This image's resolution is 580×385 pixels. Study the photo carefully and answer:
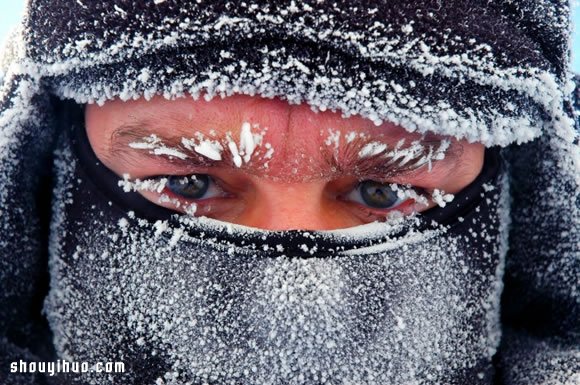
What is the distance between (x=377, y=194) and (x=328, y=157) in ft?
0.73

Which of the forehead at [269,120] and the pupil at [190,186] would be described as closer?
the forehead at [269,120]

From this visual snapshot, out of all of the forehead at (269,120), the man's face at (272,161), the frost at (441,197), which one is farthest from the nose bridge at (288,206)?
the frost at (441,197)

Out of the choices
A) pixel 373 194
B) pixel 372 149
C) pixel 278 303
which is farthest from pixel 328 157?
pixel 278 303

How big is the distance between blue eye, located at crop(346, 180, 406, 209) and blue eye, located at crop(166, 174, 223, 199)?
0.32 meters

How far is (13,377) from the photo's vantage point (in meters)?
1.62

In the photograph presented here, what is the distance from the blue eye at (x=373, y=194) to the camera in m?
1.40

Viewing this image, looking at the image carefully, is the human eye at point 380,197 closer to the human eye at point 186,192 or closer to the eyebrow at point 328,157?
the eyebrow at point 328,157

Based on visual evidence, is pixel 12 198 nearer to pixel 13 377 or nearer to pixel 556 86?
pixel 13 377

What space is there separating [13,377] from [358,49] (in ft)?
4.20

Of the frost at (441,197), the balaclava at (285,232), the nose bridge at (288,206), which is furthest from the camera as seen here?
the frost at (441,197)

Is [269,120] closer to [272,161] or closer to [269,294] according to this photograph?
[272,161]

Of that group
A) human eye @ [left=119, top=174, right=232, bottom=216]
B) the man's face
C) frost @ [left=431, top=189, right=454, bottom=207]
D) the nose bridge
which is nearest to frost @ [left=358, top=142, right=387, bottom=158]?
the man's face

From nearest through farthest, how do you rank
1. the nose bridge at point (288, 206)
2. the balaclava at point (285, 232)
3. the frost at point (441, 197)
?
1. the balaclava at point (285, 232)
2. the nose bridge at point (288, 206)
3. the frost at point (441, 197)

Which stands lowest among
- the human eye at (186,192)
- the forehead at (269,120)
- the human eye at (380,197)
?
the human eye at (186,192)
